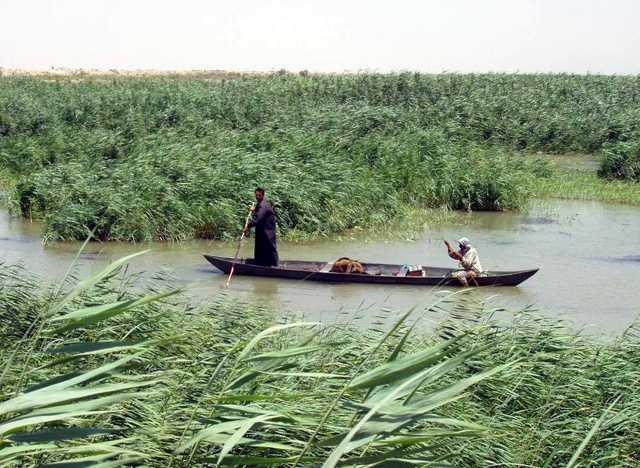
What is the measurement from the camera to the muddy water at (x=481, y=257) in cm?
1445

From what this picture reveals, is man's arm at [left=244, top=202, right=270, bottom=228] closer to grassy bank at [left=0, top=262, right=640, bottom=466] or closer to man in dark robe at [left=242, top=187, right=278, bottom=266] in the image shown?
man in dark robe at [left=242, top=187, right=278, bottom=266]

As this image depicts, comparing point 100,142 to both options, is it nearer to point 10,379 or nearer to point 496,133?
point 496,133

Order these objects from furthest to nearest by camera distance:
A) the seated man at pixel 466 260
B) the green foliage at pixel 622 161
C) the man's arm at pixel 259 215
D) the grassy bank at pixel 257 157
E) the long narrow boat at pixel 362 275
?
the green foliage at pixel 622 161 < the grassy bank at pixel 257 157 < the man's arm at pixel 259 215 < the long narrow boat at pixel 362 275 < the seated man at pixel 466 260

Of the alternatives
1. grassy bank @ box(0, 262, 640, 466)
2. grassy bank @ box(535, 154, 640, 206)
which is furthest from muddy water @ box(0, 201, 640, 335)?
grassy bank @ box(0, 262, 640, 466)

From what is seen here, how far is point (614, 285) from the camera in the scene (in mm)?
16125

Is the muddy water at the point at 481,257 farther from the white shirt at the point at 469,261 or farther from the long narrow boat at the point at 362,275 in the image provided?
the white shirt at the point at 469,261

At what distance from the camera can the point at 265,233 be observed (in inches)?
619

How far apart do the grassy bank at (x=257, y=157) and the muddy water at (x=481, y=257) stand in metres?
0.59

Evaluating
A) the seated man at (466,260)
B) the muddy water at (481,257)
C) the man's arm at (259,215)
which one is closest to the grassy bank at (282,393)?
the muddy water at (481,257)

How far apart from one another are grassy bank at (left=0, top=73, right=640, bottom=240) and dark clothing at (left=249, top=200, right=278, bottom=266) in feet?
9.72

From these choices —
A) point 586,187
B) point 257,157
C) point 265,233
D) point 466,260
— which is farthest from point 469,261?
point 586,187

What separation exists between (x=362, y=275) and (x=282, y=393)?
9.80 m

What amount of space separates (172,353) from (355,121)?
71.3 ft

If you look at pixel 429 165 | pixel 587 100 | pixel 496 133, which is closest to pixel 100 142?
pixel 429 165
